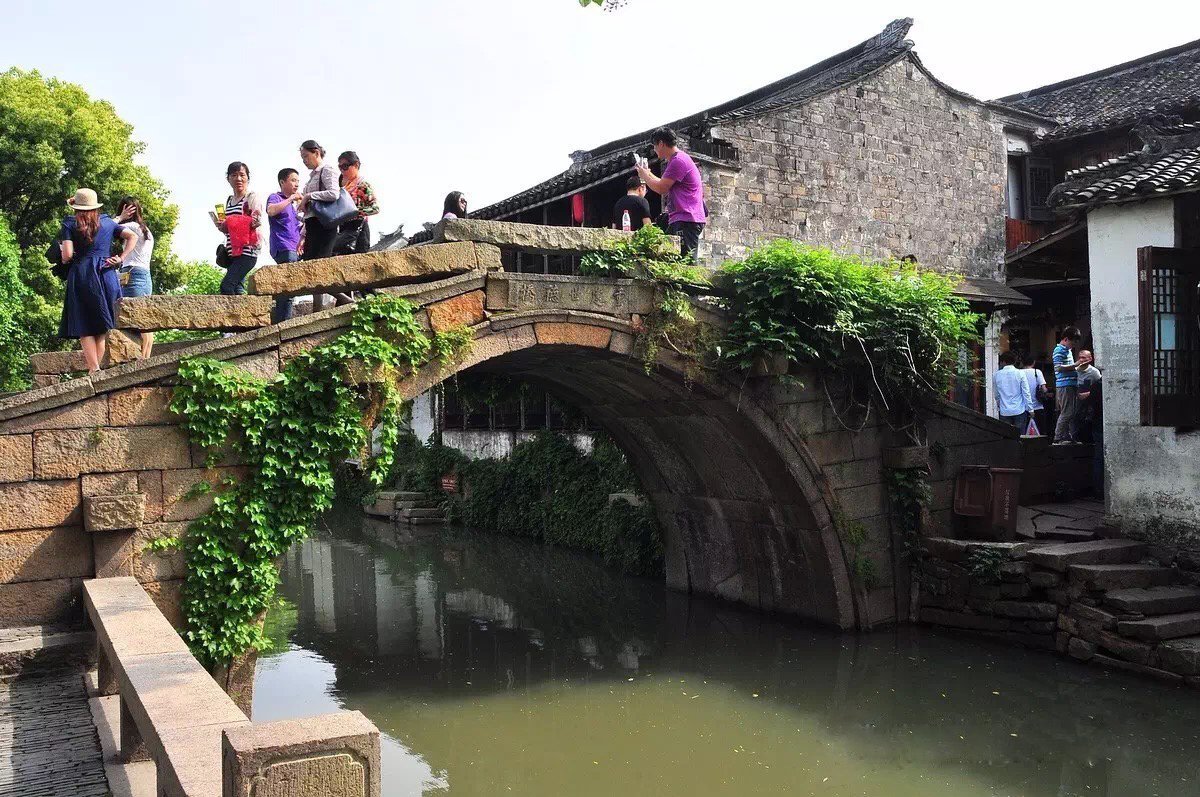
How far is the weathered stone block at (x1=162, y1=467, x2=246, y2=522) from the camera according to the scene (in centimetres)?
618

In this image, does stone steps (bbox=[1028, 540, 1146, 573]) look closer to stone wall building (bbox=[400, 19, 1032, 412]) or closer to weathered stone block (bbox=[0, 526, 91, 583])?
stone wall building (bbox=[400, 19, 1032, 412])

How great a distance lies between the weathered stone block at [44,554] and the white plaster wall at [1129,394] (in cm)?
812

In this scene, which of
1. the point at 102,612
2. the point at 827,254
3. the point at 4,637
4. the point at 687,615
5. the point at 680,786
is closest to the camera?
the point at 102,612

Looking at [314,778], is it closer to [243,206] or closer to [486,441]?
[243,206]

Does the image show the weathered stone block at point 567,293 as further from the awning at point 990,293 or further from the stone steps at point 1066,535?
the awning at point 990,293

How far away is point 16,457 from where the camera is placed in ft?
18.7

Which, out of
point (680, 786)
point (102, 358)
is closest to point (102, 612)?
point (102, 358)

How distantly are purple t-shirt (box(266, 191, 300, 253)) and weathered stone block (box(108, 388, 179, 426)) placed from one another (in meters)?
1.77

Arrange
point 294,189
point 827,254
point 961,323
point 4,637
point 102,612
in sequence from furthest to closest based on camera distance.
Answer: point 961,323 < point 827,254 < point 294,189 < point 4,637 < point 102,612

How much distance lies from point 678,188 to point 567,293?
1549 millimetres

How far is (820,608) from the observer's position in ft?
32.9

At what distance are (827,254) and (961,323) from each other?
1.67 meters

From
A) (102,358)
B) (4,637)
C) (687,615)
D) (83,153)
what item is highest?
(83,153)

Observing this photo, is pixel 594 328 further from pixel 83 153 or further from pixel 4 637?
pixel 83 153
